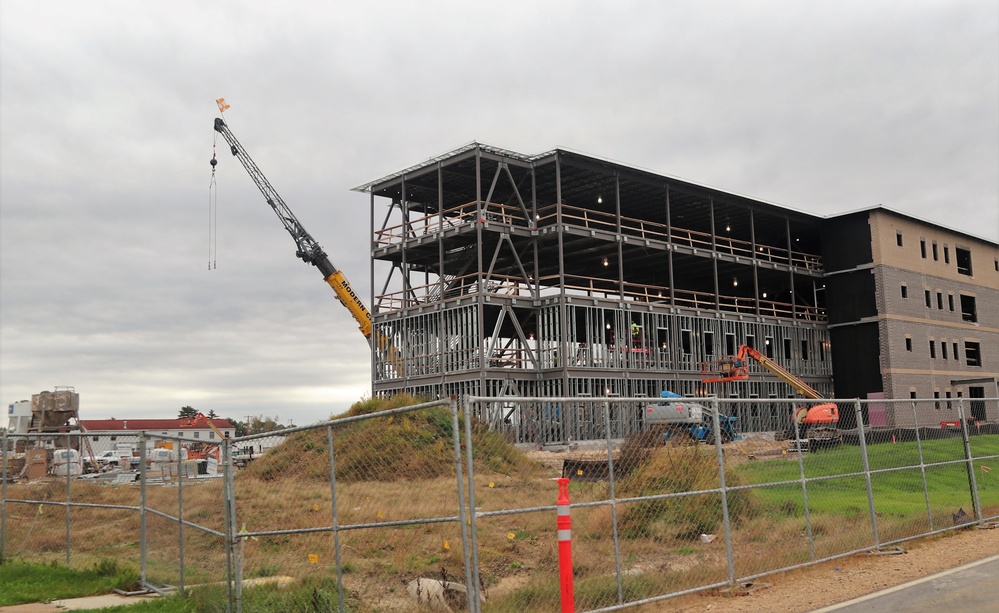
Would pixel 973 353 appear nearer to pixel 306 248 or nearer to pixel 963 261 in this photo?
pixel 963 261

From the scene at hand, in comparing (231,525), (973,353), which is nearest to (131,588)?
(231,525)

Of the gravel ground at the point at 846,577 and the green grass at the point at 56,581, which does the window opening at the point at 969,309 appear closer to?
the gravel ground at the point at 846,577

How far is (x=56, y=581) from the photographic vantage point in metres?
12.4

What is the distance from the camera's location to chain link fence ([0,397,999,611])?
9.53 m

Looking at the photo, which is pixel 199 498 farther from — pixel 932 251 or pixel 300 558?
pixel 932 251

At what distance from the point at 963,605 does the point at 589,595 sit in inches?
155

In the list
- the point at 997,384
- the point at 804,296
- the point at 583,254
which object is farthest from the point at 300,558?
the point at 997,384

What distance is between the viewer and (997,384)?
53844 mm

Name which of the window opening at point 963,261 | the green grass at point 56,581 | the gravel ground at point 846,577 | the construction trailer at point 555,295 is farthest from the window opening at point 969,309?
the green grass at point 56,581

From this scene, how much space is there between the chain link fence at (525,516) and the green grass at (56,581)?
48 centimetres

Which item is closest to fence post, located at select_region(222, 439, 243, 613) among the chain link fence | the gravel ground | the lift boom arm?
the chain link fence

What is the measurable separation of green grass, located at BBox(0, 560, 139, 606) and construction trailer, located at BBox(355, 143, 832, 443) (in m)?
23.4

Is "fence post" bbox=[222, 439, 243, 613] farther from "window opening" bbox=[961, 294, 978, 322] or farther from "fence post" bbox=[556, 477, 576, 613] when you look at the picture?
"window opening" bbox=[961, 294, 978, 322]

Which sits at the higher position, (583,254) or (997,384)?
(583,254)
